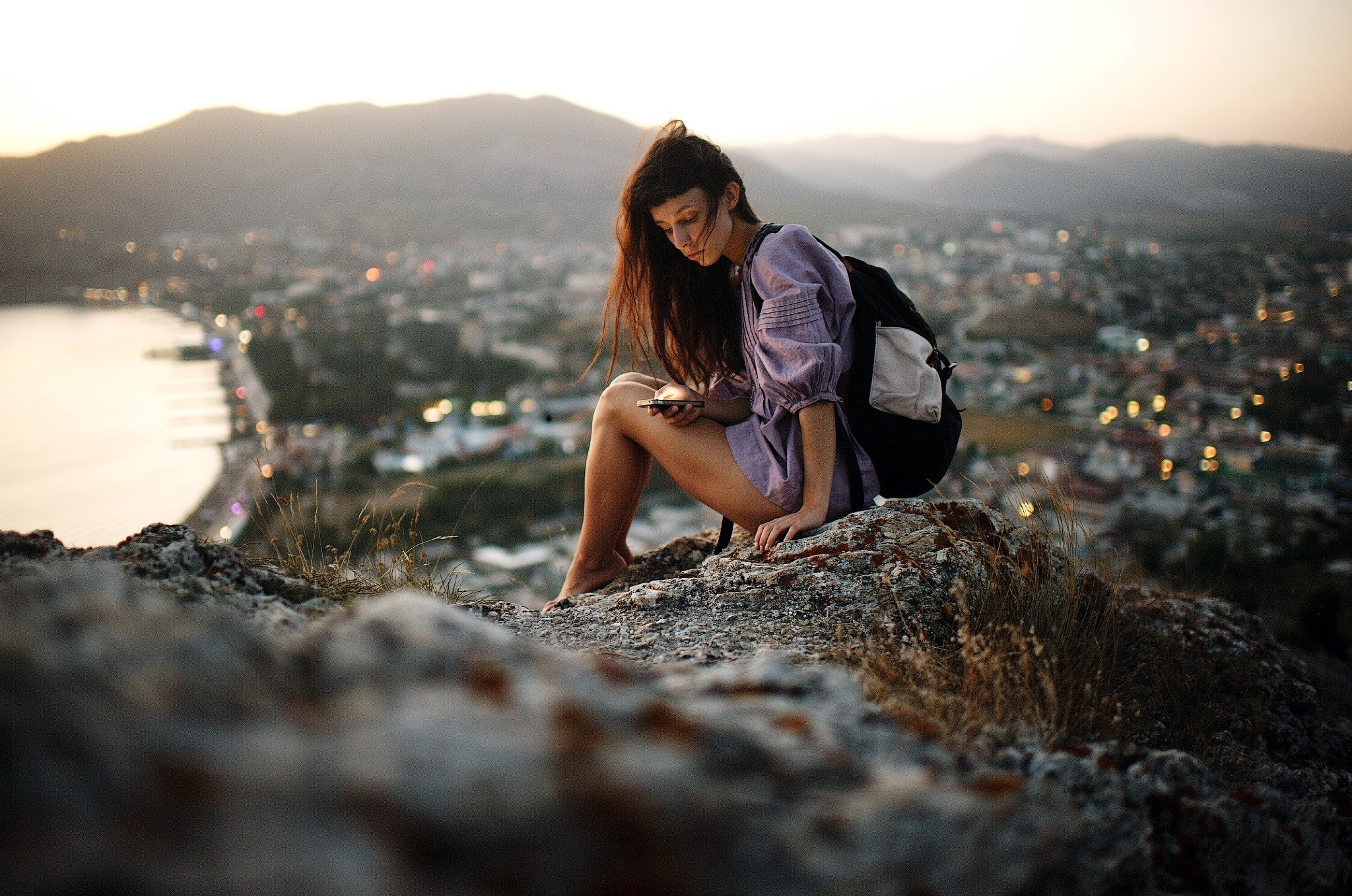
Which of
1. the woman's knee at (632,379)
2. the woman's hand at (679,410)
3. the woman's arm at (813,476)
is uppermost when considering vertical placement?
the woman's knee at (632,379)

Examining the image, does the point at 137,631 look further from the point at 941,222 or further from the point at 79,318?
the point at 941,222

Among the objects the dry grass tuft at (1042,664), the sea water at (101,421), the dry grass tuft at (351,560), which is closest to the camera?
the dry grass tuft at (1042,664)

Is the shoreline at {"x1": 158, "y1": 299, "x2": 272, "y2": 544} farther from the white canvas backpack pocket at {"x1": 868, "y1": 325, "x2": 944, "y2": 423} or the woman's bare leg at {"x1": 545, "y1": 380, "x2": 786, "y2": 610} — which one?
the white canvas backpack pocket at {"x1": 868, "y1": 325, "x2": 944, "y2": 423}

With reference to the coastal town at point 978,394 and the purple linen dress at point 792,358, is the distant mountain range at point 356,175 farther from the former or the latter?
the purple linen dress at point 792,358

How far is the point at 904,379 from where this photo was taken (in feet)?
6.68

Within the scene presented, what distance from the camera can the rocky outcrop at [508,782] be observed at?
1.35 feet

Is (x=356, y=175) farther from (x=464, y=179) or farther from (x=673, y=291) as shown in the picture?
(x=673, y=291)

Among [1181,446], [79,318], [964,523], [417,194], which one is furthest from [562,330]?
[417,194]

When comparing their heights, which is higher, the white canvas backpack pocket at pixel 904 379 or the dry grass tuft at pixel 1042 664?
the white canvas backpack pocket at pixel 904 379

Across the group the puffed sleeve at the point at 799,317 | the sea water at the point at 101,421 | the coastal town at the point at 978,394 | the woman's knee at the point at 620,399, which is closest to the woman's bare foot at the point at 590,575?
the coastal town at the point at 978,394

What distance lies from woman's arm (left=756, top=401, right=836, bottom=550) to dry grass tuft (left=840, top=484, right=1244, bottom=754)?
1.25 ft

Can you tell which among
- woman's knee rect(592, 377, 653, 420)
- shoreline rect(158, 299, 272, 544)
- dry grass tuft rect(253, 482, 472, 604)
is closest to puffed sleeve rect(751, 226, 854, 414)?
woman's knee rect(592, 377, 653, 420)

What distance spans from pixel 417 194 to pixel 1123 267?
50563mm

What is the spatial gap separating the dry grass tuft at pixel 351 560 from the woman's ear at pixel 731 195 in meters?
1.26
